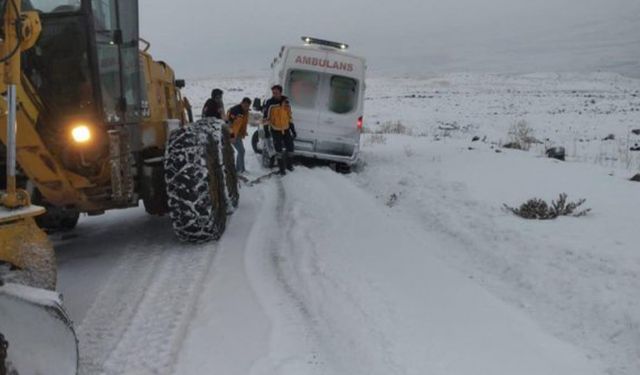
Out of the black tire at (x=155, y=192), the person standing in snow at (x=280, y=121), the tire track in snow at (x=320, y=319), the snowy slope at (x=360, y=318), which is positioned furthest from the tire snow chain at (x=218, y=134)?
the person standing in snow at (x=280, y=121)

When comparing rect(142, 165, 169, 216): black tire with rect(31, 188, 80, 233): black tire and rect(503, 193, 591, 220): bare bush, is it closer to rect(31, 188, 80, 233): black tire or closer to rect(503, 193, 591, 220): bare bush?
rect(31, 188, 80, 233): black tire

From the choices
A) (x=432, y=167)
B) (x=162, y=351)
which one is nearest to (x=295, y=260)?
(x=162, y=351)

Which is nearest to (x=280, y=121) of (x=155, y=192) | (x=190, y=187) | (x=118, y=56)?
(x=155, y=192)

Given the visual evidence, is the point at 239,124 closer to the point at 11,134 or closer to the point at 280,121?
the point at 280,121

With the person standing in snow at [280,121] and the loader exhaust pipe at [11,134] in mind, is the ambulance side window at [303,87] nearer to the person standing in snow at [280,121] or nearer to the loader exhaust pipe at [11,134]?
the person standing in snow at [280,121]

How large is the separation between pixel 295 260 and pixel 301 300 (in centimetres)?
109

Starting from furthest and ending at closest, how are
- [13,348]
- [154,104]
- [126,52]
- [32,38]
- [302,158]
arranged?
[302,158] < [154,104] < [126,52] < [32,38] < [13,348]

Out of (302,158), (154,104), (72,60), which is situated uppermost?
(72,60)

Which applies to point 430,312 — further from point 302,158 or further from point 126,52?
point 302,158

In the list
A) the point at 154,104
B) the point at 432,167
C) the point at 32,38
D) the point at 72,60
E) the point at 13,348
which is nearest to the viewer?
the point at 13,348

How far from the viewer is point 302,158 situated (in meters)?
15.2

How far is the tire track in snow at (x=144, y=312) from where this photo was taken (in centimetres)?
395

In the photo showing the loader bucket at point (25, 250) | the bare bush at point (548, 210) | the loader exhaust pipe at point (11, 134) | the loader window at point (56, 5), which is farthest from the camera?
the bare bush at point (548, 210)

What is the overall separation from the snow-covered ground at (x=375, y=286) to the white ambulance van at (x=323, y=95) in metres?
4.90
